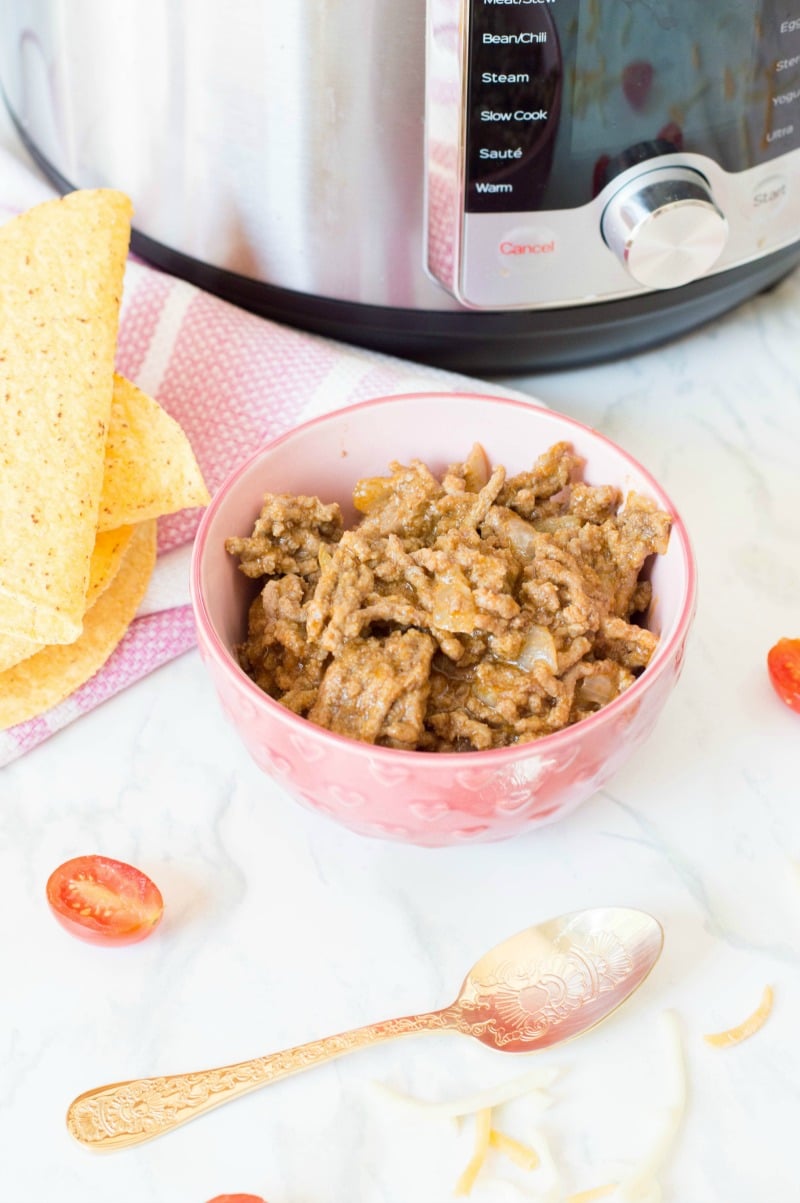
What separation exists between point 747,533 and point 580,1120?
603mm

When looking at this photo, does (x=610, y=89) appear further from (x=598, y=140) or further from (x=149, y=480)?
(x=149, y=480)

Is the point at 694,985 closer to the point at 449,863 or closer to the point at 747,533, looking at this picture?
the point at 449,863

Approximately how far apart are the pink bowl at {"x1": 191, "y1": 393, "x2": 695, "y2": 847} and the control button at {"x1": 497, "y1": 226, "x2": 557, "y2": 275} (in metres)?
0.18

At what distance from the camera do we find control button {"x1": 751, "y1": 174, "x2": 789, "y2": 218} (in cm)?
117

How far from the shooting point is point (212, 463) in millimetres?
1179

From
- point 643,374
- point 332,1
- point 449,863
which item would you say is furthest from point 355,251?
point 449,863

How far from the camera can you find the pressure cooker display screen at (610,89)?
982mm

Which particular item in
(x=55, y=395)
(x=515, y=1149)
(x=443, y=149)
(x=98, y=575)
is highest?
(x=443, y=149)

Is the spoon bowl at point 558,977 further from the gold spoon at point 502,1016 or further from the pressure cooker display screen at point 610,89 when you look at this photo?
the pressure cooker display screen at point 610,89

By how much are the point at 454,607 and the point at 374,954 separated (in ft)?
0.81

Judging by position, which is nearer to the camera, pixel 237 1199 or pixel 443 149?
pixel 237 1199

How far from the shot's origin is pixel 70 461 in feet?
3.23

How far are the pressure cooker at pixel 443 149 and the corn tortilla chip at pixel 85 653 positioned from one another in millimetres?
315

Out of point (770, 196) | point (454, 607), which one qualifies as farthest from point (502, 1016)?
point (770, 196)
